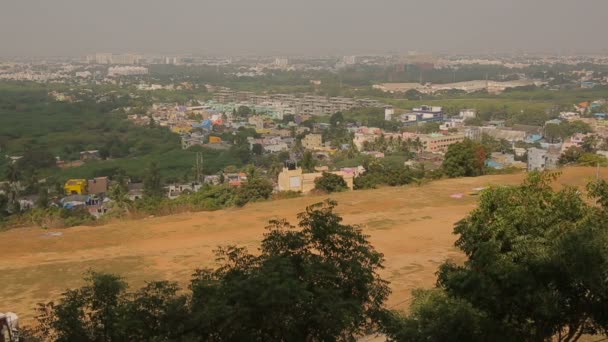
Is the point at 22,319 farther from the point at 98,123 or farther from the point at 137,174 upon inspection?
the point at 98,123

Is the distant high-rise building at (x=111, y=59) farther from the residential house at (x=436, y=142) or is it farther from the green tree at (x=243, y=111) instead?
the residential house at (x=436, y=142)

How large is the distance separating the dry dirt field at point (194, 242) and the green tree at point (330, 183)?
71cm

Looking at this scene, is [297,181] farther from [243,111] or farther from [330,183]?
[243,111]

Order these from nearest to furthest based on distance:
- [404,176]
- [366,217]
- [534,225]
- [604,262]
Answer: [604,262]
[534,225]
[366,217]
[404,176]

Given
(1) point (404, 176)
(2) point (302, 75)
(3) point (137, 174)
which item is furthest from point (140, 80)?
(1) point (404, 176)

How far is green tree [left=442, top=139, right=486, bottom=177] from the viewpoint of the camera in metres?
12.9

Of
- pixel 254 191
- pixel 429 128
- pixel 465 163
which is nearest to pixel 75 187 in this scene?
pixel 254 191

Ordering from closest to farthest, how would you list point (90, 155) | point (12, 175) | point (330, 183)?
point (330, 183) < point (12, 175) < point (90, 155)

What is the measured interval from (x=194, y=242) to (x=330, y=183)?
4230 mm

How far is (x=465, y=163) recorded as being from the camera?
12.9m

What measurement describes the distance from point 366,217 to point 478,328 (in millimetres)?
6437

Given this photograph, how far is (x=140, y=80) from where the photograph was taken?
6062 centimetres

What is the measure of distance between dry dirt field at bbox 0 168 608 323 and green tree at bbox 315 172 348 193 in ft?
2.32

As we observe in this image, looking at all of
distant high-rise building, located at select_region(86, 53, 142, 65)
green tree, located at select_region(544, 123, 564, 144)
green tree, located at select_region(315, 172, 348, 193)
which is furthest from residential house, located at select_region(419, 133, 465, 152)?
distant high-rise building, located at select_region(86, 53, 142, 65)
